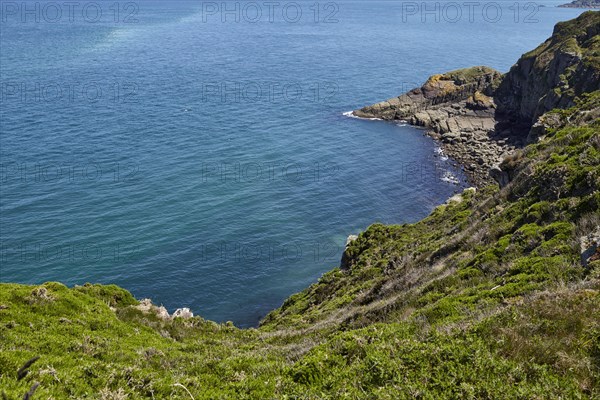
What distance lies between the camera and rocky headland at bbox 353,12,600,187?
261 ft

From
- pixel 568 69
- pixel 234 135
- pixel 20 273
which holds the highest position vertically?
pixel 568 69

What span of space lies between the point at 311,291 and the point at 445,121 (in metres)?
69.0

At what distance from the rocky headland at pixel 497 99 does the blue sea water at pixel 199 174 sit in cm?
586

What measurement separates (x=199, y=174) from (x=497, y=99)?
6779 cm

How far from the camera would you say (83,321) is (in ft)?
66.5

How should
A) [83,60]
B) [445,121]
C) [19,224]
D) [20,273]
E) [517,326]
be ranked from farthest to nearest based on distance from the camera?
[83,60], [445,121], [19,224], [20,273], [517,326]

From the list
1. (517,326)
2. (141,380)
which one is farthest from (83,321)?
(517,326)

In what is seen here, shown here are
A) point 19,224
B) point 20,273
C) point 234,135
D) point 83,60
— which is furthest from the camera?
point 83,60

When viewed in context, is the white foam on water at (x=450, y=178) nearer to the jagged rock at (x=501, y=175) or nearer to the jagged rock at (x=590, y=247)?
the jagged rock at (x=501, y=175)

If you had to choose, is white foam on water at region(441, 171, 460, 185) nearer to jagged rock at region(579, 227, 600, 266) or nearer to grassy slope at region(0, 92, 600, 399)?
grassy slope at region(0, 92, 600, 399)

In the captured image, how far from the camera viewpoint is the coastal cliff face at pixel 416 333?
11.0 metres

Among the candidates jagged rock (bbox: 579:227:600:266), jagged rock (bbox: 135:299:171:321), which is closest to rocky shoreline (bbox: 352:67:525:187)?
jagged rock (bbox: 135:299:171:321)

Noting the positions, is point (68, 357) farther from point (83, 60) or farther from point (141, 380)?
point (83, 60)

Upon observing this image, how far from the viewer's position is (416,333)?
546 inches
